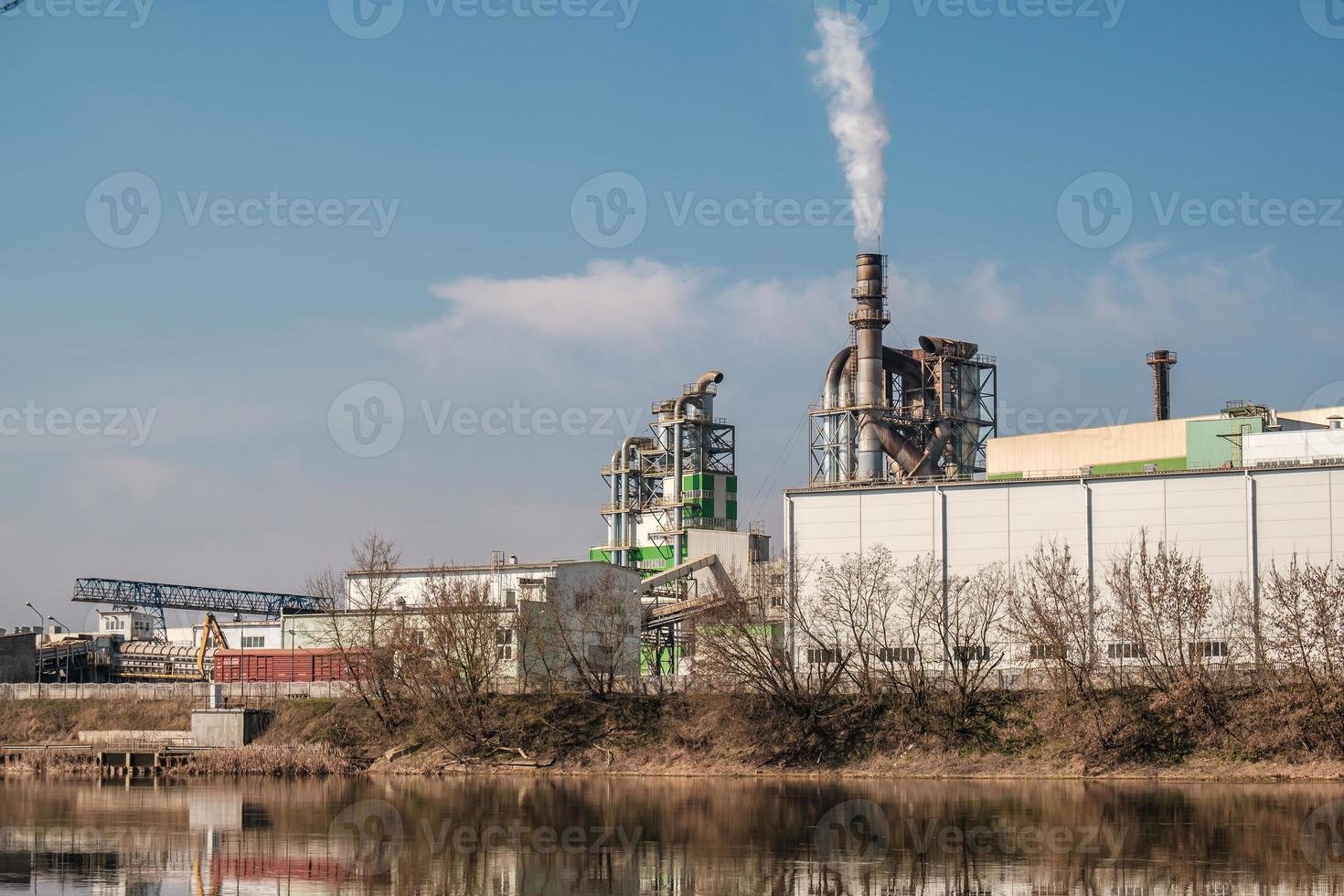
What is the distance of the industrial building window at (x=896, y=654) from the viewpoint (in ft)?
205

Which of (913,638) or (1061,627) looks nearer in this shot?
(1061,627)

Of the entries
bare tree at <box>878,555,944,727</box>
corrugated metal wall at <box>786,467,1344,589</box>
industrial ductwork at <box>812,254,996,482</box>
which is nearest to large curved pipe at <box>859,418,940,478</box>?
industrial ductwork at <box>812,254,996,482</box>

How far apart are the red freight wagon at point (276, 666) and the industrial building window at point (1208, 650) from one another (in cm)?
3875

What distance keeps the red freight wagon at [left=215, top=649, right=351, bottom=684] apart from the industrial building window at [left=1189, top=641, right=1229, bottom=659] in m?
38.7

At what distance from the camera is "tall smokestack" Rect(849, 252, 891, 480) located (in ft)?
292

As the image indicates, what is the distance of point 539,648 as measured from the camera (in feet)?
220

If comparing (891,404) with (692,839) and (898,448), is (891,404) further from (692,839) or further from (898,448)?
(692,839)

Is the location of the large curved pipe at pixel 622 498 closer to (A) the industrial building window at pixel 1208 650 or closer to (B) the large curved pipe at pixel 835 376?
(B) the large curved pipe at pixel 835 376

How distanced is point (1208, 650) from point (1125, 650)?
10.6 ft

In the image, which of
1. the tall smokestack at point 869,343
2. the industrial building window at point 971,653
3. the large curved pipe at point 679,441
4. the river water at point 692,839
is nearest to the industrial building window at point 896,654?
the industrial building window at point 971,653

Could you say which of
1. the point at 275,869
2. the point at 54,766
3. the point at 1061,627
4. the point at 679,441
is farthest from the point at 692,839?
the point at 679,441

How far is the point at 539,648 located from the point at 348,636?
438 inches

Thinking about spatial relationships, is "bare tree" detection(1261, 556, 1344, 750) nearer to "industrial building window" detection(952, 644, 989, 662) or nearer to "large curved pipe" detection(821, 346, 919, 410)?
"industrial building window" detection(952, 644, 989, 662)

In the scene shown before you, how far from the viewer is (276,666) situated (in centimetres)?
7538
